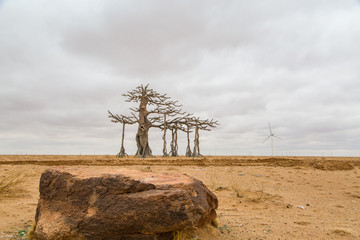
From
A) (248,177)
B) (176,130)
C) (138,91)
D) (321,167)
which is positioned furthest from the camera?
(176,130)

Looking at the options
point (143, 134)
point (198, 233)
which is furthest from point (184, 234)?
point (143, 134)

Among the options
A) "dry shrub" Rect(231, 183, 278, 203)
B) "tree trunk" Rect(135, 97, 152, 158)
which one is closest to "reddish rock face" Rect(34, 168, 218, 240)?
"dry shrub" Rect(231, 183, 278, 203)

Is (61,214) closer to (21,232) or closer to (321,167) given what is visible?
(21,232)

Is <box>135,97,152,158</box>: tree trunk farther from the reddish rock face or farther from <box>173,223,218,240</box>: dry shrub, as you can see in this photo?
the reddish rock face

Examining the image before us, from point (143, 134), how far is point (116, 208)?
987 inches

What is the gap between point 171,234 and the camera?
13.1ft

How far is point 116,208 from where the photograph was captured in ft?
12.3

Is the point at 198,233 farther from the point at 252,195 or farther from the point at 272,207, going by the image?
the point at 252,195

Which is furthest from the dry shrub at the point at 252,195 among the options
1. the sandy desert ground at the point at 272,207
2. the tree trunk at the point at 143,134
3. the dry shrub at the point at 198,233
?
the tree trunk at the point at 143,134

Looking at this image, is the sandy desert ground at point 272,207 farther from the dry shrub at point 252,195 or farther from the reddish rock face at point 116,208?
the reddish rock face at point 116,208

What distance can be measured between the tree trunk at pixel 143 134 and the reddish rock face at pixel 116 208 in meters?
24.2

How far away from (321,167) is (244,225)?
36.0 feet

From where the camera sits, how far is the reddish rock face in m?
3.70

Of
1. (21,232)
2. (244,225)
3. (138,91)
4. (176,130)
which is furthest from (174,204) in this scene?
(176,130)
